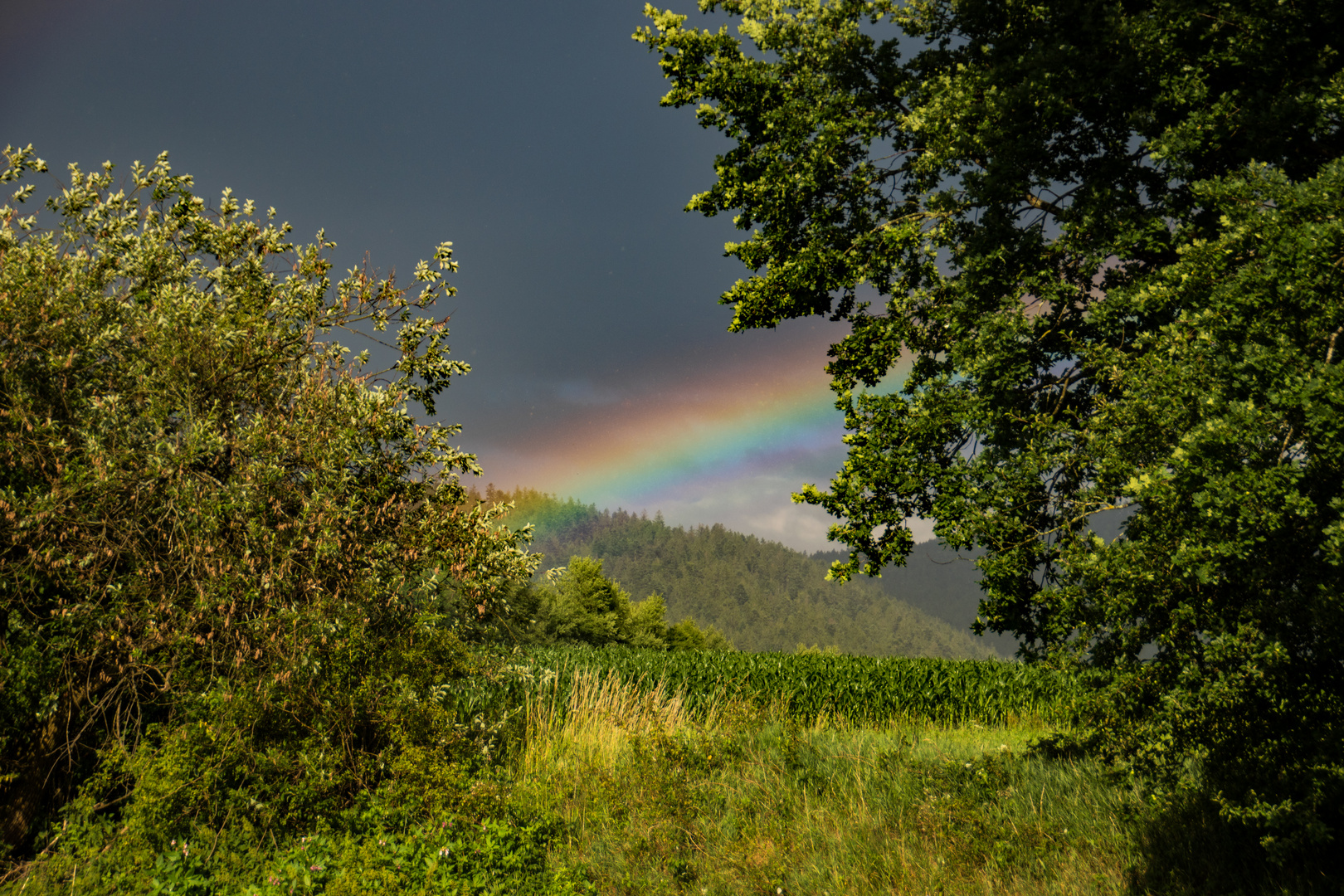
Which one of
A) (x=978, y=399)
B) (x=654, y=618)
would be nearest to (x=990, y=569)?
(x=978, y=399)

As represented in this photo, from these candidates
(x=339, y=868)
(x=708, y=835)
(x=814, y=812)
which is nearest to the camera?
(x=339, y=868)

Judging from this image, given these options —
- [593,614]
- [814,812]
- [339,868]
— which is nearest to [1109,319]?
[814,812]

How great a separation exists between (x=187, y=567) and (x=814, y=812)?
618cm

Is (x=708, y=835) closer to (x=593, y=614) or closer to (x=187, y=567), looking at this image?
(x=187, y=567)

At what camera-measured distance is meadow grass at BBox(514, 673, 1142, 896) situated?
17.3ft

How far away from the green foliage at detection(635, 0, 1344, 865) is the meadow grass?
1365mm

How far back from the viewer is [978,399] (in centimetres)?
930

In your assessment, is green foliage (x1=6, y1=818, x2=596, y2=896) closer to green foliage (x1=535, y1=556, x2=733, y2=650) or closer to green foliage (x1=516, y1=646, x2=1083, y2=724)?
green foliage (x1=516, y1=646, x2=1083, y2=724)

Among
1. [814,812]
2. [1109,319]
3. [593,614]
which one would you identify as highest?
[1109,319]

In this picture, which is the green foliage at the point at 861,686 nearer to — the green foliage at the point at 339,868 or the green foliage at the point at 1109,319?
the green foliage at the point at 1109,319

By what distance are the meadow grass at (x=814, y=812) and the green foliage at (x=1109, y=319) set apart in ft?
4.48

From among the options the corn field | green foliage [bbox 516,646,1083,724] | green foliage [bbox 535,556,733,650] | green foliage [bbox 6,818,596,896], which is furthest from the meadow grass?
green foliage [bbox 535,556,733,650]

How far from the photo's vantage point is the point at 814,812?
6434 millimetres

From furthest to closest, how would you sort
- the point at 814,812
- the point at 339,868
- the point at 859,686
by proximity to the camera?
the point at 859,686, the point at 814,812, the point at 339,868
